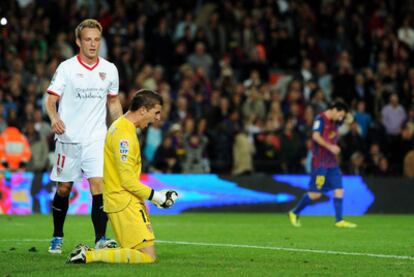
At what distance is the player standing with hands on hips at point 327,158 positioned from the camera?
18.2m

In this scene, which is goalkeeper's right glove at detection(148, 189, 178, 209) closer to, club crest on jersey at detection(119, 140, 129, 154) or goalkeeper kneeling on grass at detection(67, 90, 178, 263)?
goalkeeper kneeling on grass at detection(67, 90, 178, 263)

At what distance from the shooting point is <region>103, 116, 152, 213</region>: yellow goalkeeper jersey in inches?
411

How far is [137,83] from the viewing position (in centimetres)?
2492

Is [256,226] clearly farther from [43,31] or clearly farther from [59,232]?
[43,31]

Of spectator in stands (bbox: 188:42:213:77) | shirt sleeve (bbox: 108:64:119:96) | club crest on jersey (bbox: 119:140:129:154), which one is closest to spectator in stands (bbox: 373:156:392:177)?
spectator in stands (bbox: 188:42:213:77)

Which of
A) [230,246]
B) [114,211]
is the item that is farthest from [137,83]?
[114,211]

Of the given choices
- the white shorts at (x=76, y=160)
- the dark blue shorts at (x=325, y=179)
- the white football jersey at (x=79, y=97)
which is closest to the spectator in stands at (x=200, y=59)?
the dark blue shorts at (x=325, y=179)

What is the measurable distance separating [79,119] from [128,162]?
1938mm

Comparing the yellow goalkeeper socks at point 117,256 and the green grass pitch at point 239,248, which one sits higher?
the yellow goalkeeper socks at point 117,256

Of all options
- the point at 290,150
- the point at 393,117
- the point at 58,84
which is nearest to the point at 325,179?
the point at 290,150

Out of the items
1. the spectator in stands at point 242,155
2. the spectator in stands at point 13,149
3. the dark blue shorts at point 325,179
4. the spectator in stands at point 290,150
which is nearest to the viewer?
the dark blue shorts at point 325,179

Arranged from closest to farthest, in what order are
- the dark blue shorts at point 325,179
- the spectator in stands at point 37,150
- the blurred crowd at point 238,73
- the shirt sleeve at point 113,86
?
the shirt sleeve at point 113,86 < the dark blue shorts at point 325,179 < the spectator in stands at point 37,150 < the blurred crowd at point 238,73

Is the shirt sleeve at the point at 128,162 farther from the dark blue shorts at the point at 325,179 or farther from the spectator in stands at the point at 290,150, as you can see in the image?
the spectator in stands at the point at 290,150

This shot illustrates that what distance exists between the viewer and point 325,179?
60.4ft
